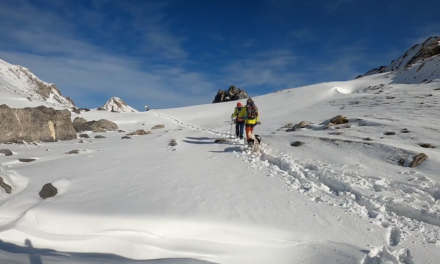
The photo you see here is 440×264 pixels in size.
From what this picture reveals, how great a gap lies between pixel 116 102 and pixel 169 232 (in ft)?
287

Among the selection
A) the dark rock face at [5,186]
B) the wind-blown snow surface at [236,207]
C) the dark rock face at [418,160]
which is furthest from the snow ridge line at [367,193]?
the dark rock face at [5,186]

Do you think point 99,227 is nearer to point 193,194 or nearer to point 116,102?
point 193,194

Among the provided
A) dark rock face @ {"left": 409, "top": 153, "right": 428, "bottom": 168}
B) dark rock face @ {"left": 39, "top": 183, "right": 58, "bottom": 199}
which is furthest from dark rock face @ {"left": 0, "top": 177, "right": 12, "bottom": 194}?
dark rock face @ {"left": 409, "top": 153, "right": 428, "bottom": 168}

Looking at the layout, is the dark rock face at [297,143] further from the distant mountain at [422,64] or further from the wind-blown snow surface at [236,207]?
the distant mountain at [422,64]

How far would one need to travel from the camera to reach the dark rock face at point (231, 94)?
5222 cm

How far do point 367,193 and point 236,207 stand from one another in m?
3.01

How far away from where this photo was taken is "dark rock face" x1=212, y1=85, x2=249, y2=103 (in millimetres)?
52222

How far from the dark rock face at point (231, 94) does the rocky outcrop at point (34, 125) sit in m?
37.2

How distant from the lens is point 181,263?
121 inches

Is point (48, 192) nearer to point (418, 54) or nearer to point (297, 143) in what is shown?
point (297, 143)

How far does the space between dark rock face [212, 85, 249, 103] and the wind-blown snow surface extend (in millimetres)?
42335

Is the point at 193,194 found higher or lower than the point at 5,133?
lower

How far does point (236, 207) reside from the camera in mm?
5582


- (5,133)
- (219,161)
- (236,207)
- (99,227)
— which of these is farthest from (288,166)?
(5,133)
